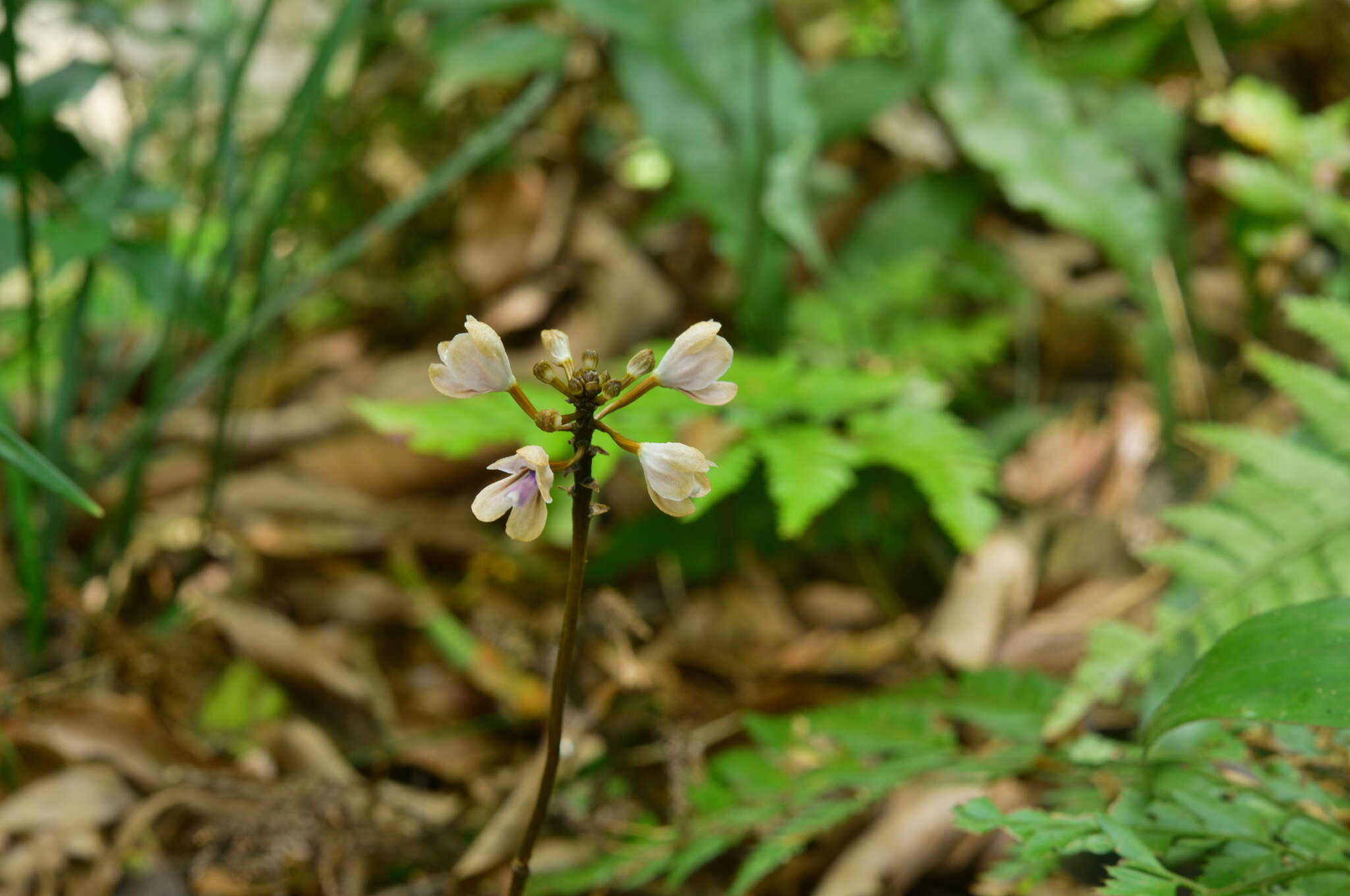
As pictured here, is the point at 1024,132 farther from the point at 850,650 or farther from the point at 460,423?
the point at 460,423

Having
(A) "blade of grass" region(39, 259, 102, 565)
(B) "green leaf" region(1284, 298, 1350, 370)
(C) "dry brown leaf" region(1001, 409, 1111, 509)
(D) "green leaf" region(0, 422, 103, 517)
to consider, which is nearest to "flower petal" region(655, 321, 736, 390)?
(D) "green leaf" region(0, 422, 103, 517)

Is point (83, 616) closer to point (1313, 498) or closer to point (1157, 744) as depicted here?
point (1157, 744)

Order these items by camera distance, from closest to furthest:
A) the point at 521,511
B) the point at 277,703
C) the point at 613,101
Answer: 1. the point at 521,511
2. the point at 277,703
3. the point at 613,101

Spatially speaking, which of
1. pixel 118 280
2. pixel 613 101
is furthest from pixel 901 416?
pixel 118 280

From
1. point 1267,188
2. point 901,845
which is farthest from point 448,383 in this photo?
point 1267,188

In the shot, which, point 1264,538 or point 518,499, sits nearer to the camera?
point 518,499

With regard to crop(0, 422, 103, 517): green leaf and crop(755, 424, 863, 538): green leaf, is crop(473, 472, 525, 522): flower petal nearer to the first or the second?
crop(0, 422, 103, 517): green leaf

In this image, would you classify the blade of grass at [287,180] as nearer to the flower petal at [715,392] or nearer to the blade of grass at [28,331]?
the blade of grass at [28,331]
